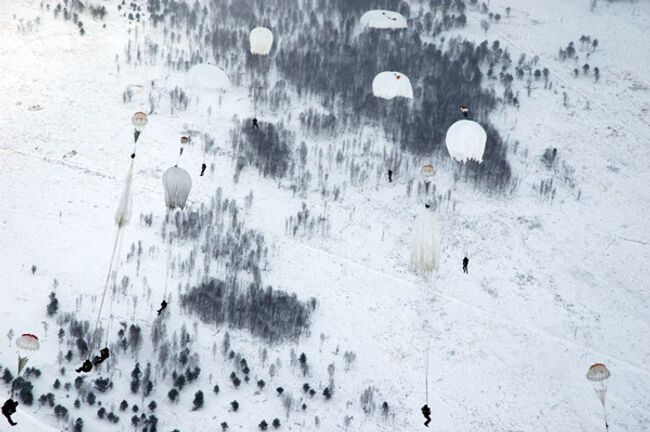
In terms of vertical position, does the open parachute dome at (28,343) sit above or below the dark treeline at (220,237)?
above

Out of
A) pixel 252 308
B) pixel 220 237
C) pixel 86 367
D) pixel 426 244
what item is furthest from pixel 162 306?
pixel 426 244

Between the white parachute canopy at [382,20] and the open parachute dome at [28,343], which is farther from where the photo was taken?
the white parachute canopy at [382,20]

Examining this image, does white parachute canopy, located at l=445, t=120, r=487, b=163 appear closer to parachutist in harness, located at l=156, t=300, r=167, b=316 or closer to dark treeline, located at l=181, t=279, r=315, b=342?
dark treeline, located at l=181, t=279, r=315, b=342

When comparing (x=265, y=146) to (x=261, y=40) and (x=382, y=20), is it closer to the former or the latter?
(x=261, y=40)

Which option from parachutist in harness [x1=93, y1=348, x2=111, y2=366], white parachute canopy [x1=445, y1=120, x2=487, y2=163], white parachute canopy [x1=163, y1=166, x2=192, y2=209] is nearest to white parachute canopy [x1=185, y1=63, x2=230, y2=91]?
white parachute canopy [x1=163, y1=166, x2=192, y2=209]

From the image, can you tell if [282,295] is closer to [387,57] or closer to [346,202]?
[346,202]

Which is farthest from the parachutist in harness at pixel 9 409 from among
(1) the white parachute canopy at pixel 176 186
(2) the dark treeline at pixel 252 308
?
(1) the white parachute canopy at pixel 176 186

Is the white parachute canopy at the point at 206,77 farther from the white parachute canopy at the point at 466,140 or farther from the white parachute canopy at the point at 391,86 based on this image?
the white parachute canopy at the point at 466,140
